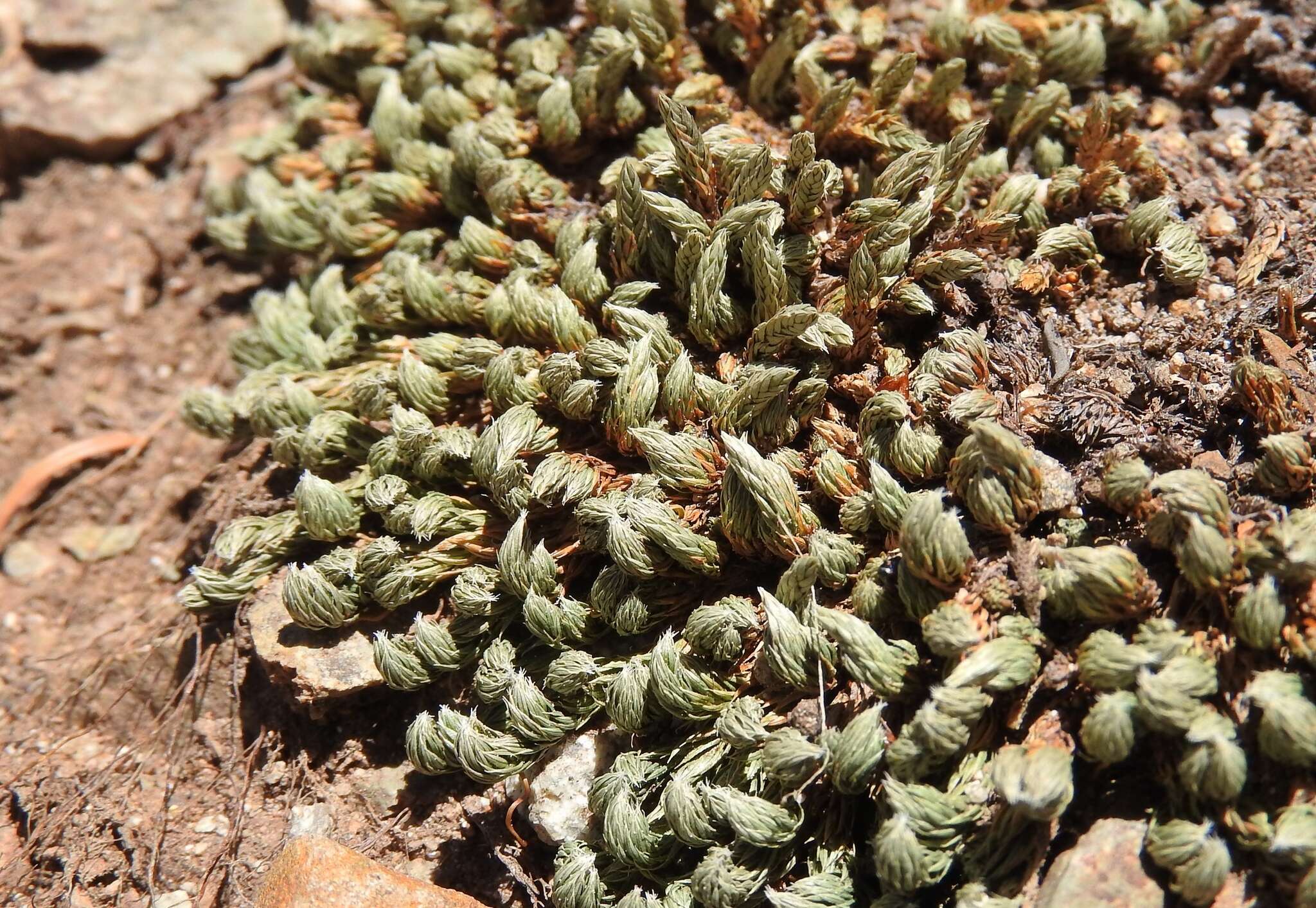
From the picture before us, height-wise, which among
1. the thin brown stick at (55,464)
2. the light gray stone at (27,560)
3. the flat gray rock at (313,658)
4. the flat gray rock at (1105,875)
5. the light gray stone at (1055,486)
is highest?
the light gray stone at (1055,486)

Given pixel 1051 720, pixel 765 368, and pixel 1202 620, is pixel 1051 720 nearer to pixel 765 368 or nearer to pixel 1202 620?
pixel 1202 620

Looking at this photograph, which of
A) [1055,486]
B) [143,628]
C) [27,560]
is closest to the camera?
[1055,486]

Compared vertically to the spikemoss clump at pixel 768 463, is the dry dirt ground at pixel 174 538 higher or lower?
lower

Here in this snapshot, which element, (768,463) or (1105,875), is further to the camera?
(768,463)

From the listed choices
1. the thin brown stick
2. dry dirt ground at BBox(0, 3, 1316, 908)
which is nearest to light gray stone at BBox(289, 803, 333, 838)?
dry dirt ground at BBox(0, 3, 1316, 908)

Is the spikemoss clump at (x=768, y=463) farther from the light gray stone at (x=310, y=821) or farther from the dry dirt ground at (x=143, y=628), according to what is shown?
the light gray stone at (x=310, y=821)

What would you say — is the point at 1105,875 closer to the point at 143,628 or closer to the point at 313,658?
the point at 313,658

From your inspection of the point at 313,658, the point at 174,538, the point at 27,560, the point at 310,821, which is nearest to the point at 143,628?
the point at 174,538

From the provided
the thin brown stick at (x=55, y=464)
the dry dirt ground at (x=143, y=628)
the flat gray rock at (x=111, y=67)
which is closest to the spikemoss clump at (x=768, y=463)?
the dry dirt ground at (x=143, y=628)
